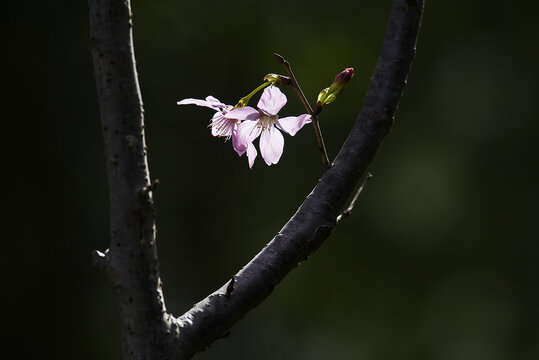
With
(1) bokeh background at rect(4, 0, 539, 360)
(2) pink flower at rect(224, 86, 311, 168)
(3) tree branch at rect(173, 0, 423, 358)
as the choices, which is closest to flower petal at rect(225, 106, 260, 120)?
(2) pink flower at rect(224, 86, 311, 168)

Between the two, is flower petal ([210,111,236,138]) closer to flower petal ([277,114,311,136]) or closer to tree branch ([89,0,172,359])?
flower petal ([277,114,311,136])

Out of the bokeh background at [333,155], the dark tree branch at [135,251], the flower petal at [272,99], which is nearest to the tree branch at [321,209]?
the dark tree branch at [135,251]

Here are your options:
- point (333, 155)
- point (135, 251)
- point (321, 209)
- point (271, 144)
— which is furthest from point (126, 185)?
point (333, 155)

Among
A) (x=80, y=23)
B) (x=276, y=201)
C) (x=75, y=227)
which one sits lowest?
(x=276, y=201)

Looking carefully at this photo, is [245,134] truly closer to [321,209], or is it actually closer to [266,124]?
[266,124]

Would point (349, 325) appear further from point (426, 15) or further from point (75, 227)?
point (426, 15)

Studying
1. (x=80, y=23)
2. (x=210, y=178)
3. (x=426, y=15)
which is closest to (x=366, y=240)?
(x=210, y=178)

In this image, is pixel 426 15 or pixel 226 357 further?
pixel 426 15
